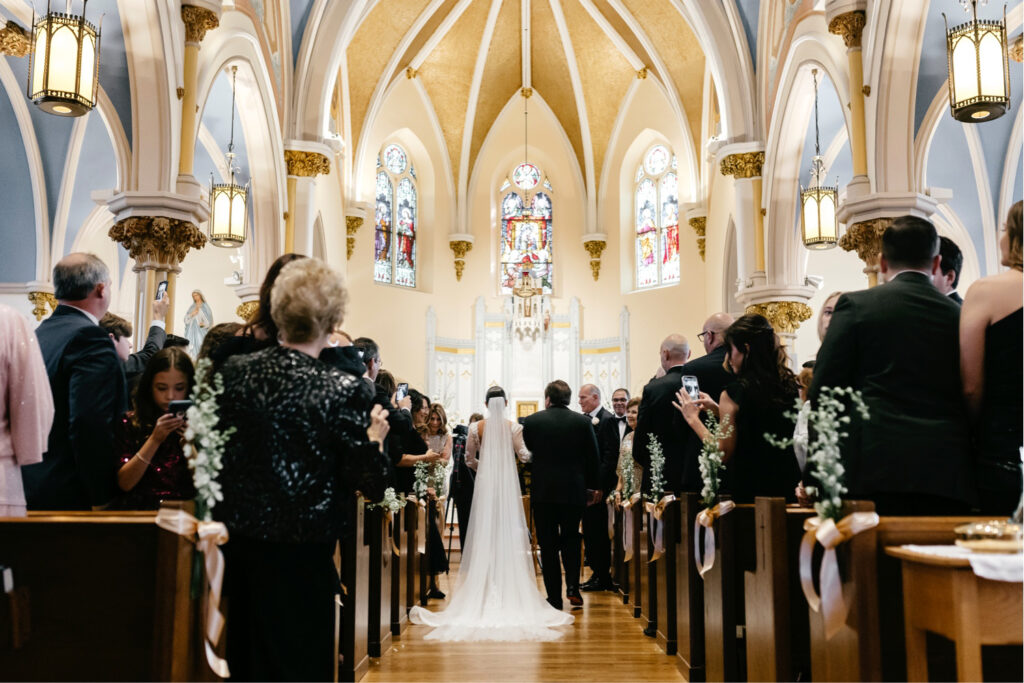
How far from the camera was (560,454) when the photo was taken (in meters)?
7.30

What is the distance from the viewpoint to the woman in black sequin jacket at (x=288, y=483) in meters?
2.67

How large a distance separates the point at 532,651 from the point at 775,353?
2667mm

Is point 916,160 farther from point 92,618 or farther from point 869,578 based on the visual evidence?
point 92,618

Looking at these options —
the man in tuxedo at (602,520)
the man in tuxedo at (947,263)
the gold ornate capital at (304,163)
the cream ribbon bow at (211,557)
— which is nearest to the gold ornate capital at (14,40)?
the gold ornate capital at (304,163)

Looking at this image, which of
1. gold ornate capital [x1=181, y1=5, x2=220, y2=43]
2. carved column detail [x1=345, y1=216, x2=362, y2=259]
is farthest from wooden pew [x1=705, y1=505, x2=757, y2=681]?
carved column detail [x1=345, y1=216, x2=362, y2=259]

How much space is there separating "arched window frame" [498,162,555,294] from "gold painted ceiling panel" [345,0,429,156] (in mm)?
4319

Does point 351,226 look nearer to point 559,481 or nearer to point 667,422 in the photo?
Result: point 559,481

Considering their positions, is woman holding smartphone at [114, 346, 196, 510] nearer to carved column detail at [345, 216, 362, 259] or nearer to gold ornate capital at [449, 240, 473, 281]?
carved column detail at [345, 216, 362, 259]

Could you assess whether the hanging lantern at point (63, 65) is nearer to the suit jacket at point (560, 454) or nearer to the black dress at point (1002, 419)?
the suit jacket at point (560, 454)

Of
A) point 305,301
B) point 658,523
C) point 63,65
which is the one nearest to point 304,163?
point 63,65

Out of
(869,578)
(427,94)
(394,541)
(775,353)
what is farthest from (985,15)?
(427,94)

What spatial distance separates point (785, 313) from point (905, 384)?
10028 mm

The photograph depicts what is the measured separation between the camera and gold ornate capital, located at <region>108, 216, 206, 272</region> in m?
8.68

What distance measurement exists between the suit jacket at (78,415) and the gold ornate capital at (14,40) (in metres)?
6.21
